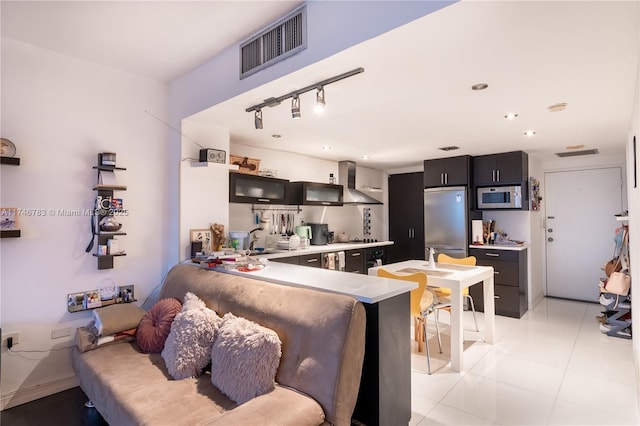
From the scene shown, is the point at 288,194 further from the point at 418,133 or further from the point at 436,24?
the point at 436,24

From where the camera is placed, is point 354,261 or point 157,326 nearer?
point 157,326

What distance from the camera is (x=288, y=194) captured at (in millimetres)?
4617

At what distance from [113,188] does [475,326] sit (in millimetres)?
4223

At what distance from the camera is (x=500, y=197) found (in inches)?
192

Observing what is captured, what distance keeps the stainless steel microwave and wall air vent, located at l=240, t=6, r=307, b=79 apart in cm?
405

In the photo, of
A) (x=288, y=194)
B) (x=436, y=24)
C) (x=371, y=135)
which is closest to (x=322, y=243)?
(x=288, y=194)

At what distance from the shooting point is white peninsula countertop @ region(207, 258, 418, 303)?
1.79 meters

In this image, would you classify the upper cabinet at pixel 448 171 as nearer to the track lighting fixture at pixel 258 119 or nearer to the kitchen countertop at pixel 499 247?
the kitchen countertop at pixel 499 247

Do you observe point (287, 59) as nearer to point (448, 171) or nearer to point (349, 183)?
point (349, 183)

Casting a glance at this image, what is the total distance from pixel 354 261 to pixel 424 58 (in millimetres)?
3504

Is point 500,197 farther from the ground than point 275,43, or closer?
closer

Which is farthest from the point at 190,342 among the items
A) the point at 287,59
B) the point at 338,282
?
the point at 287,59

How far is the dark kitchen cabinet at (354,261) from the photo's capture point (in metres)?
4.89

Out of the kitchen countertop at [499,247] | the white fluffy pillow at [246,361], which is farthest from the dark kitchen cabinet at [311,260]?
the white fluffy pillow at [246,361]
